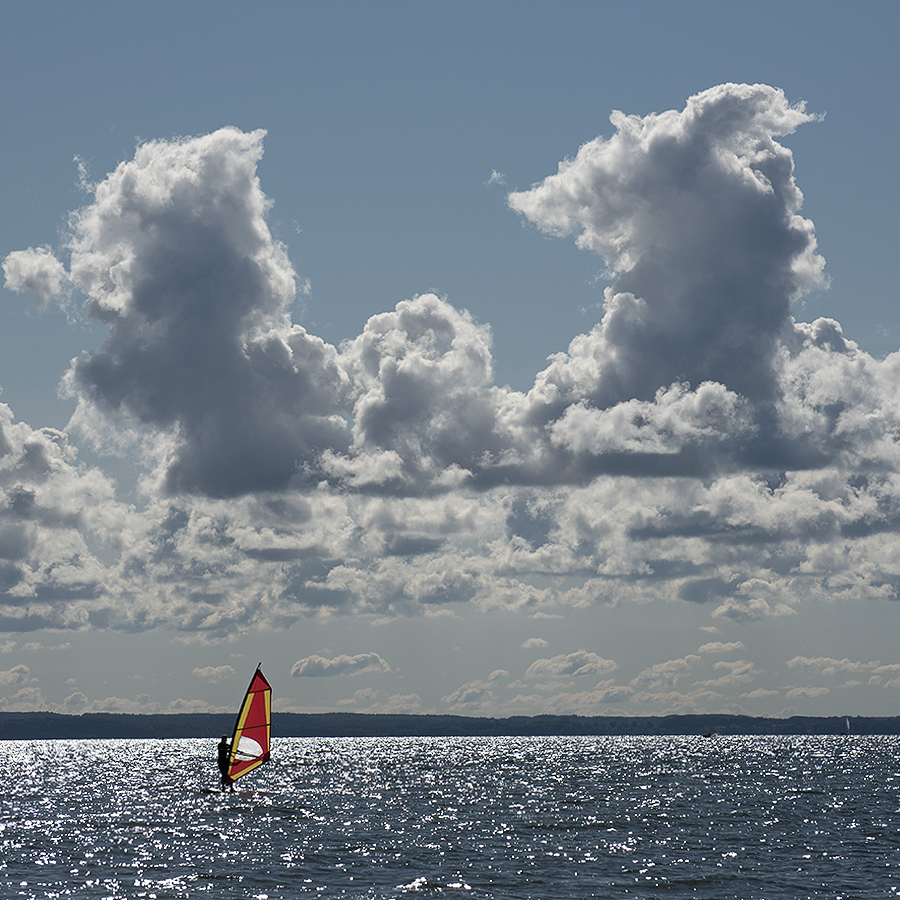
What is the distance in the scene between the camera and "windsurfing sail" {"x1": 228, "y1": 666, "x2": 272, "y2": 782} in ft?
255

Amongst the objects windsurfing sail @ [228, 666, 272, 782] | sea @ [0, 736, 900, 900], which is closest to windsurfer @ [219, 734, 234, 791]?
windsurfing sail @ [228, 666, 272, 782]

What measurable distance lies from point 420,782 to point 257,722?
167 ft

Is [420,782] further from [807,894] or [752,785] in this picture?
[807,894]

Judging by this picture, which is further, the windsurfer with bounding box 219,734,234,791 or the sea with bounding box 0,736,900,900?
the windsurfer with bounding box 219,734,234,791

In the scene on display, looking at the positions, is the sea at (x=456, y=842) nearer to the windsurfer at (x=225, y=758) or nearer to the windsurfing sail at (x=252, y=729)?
the windsurfer at (x=225, y=758)

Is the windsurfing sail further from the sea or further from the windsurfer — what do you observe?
the sea

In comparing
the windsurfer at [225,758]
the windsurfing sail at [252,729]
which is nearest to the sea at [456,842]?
the windsurfer at [225,758]

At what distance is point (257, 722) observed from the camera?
80062 millimetres

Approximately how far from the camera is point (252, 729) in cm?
8075

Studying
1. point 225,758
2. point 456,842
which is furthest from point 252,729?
point 456,842

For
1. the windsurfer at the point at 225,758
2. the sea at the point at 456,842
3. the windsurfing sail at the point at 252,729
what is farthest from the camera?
the windsurfer at the point at 225,758

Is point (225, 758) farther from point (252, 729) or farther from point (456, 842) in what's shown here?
point (456, 842)

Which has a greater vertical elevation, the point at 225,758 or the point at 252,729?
the point at 252,729

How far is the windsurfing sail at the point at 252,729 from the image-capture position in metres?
77.8
